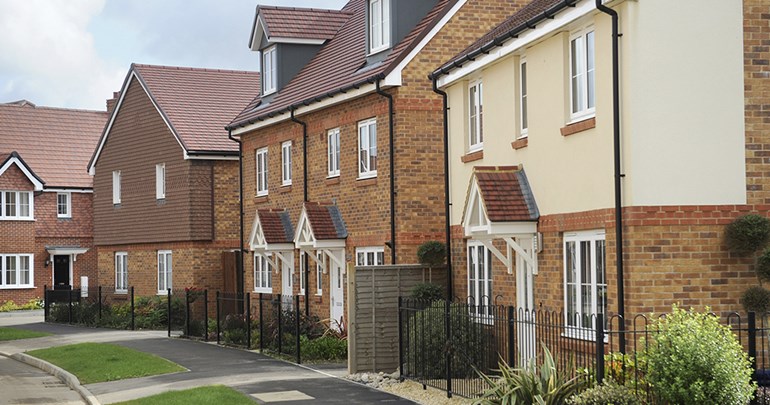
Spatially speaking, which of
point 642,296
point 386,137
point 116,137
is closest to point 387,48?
point 386,137

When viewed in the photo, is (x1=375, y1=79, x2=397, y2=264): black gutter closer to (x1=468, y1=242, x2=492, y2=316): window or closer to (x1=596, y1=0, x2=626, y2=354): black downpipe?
(x1=468, y1=242, x2=492, y2=316): window

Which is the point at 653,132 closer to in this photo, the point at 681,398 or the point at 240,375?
the point at 681,398

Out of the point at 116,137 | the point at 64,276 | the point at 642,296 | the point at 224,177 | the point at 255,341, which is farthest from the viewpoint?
the point at 64,276

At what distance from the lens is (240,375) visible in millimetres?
21562

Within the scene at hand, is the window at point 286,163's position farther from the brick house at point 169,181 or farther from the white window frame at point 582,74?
the white window frame at point 582,74

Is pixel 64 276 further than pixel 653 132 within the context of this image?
Yes

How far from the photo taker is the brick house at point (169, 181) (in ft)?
122

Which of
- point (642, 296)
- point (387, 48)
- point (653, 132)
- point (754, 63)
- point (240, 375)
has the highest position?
point (387, 48)

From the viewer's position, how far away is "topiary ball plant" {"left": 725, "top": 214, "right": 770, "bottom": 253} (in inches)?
555

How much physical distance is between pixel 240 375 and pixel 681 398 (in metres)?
11.3

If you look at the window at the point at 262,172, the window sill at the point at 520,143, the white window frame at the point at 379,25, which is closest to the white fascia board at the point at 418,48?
the white window frame at the point at 379,25

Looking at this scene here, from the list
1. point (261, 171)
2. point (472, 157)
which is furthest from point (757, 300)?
point (261, 171)

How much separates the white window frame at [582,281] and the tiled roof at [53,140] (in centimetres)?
4055

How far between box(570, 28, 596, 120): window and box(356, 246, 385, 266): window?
363 inches
